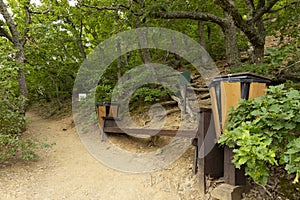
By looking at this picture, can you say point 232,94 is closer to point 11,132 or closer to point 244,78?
point 244,78

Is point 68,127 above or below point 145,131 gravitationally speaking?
below

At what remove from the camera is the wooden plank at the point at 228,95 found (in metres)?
1.96

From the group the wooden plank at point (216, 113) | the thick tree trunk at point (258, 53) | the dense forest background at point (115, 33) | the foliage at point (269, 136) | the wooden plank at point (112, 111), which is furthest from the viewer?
the wooden plank at point (112, 111)

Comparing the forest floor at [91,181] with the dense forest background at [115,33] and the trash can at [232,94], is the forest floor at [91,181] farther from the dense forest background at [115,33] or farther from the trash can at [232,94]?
the dense forest background at [115,33]

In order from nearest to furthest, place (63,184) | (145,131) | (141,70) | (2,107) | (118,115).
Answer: (63,184)
(145,131)
(2,107)
(118,115)
(141,70)

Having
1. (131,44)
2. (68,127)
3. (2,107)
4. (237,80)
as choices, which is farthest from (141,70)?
(237,80)

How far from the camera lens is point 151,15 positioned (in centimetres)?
372

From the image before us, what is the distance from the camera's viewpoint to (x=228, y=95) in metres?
1.99

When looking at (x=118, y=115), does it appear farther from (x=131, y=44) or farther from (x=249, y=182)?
(x=249, y=182)

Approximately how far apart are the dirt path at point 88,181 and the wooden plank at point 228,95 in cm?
100

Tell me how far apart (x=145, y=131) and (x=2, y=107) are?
2.52 meters

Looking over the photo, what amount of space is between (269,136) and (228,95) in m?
0.56

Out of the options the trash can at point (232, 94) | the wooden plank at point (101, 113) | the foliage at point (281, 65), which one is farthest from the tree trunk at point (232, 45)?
the wooden plank at point (101, 113)

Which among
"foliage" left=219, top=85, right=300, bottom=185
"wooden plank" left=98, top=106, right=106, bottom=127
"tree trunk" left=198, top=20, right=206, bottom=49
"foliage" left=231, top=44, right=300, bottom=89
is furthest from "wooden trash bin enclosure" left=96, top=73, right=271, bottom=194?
"tree trunk" left=198, top=20, right=206, bottom=49
